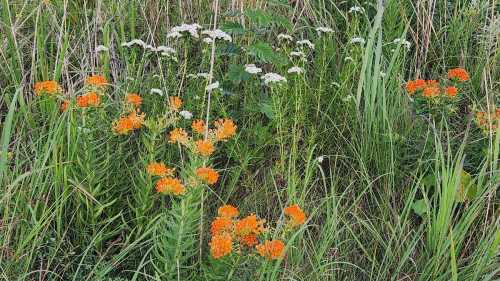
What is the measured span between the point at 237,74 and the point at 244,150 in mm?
325

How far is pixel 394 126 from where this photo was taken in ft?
7.82

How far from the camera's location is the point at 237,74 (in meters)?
2.38

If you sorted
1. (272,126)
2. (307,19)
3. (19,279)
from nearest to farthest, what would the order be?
1. (19,279)
2. (272,126)
3. (307,19)

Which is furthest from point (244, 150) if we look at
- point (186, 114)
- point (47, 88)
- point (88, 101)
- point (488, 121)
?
point (488, 121)

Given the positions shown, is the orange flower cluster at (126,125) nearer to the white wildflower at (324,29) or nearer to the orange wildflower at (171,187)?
the orange wildflower at (171,187)

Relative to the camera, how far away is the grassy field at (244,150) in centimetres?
181

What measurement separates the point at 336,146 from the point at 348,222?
42cm

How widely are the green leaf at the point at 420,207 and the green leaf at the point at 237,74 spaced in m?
0.73

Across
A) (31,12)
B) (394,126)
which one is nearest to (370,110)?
(394,126)

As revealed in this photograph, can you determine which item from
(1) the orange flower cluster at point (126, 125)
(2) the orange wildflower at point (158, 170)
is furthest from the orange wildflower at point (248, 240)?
(1) the orange flower cluster at point (126, 125)

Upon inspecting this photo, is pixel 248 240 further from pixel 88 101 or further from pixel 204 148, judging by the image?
pixel 88 101

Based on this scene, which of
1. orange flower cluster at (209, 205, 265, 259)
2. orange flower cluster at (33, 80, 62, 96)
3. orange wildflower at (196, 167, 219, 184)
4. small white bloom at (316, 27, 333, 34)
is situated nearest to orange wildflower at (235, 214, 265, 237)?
orange flower cluster at (209, 205, 265, 259)

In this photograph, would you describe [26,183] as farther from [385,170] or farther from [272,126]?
[385,170]

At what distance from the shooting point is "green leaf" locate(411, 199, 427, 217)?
2.06 metres
